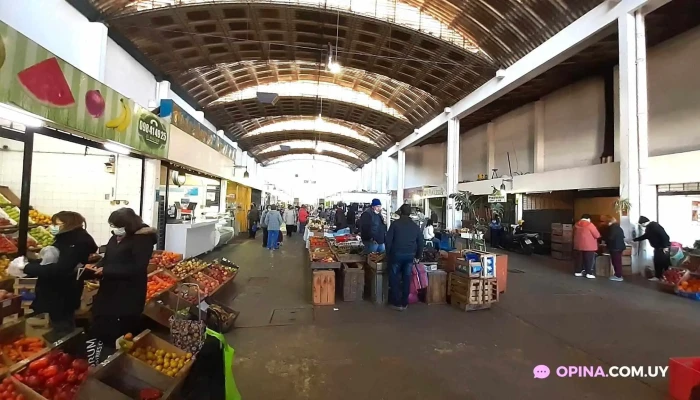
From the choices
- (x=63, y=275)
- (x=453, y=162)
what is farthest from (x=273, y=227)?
(x=63, y=275)

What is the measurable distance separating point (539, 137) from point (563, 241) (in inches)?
179

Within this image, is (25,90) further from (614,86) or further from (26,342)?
(614,86)

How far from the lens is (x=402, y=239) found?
531 centimetres

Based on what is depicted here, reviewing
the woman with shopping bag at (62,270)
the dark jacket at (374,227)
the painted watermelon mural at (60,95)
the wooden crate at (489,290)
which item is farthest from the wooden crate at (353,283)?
the painted watermelon mural at (60,95)

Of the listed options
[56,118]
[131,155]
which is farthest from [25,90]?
[131,155]

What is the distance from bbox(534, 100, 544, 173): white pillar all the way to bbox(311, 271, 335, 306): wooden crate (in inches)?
459

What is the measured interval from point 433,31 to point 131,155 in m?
8.74

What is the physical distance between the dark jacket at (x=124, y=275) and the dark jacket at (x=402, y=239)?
3349 mm

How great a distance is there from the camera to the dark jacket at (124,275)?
267 centimetres

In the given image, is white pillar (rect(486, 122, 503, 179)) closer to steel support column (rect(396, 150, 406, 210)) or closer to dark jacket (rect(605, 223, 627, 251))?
steel support column (rect(396, 150, 406, 210))

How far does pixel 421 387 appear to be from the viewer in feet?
9.91

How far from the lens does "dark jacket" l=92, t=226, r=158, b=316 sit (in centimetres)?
267

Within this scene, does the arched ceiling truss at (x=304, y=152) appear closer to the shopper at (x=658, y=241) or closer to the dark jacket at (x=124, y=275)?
the shopper at (x=658, y=241)

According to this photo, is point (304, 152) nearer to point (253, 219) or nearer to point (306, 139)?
point (306, 139)
